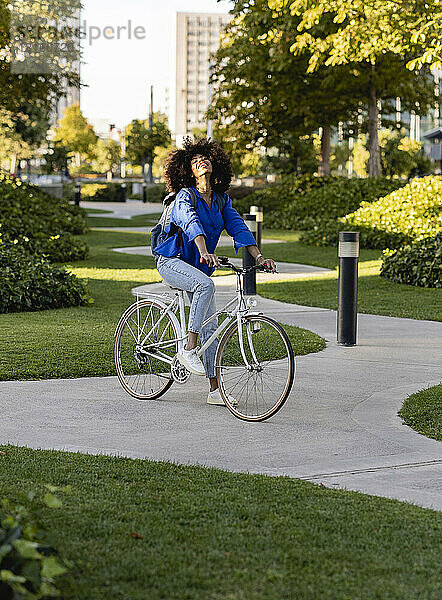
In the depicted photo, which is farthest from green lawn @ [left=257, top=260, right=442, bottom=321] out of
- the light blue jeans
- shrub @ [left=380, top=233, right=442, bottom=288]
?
the light blue jeans

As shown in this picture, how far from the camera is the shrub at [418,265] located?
1361cm

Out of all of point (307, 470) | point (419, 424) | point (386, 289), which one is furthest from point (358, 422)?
point (386, 289)

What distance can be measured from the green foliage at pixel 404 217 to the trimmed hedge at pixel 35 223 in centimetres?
663

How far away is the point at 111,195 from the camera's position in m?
54.6

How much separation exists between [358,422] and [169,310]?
5.11ft

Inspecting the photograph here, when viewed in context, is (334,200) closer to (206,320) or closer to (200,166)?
(200,166)

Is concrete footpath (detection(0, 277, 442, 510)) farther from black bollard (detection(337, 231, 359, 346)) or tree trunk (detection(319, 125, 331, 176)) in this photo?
tree trunk (detection(319, 125, 331, 176))

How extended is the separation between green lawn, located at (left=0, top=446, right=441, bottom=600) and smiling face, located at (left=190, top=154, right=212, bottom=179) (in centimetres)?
232

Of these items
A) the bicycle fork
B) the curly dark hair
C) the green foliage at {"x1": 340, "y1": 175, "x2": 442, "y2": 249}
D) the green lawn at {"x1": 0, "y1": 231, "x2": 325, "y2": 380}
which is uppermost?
the curly dark hair

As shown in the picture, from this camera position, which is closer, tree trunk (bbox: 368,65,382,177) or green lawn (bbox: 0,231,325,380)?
green lawn (bbox: 0,231,325,380)

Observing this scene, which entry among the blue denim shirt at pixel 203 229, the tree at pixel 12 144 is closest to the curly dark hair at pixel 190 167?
the blue denim shirt at pixel 203 229

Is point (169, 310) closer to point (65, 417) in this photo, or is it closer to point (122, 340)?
point (122, 340)

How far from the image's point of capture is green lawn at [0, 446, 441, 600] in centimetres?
327

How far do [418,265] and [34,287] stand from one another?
19.4 ft
